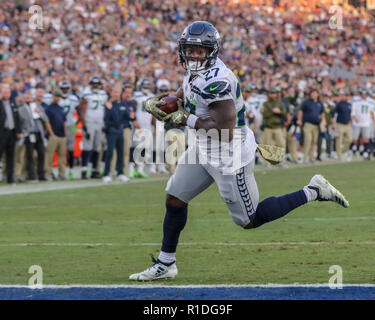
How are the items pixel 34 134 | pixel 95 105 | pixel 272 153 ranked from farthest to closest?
1. pixel 95 105
2. pixel 34 134
3. pixel 272 153

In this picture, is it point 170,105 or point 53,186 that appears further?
point 53,186

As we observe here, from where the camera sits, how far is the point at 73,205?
12594mm

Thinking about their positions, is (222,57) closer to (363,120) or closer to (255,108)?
(363,120)

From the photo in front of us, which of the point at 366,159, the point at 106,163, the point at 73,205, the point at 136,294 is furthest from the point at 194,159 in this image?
the point at 366,159

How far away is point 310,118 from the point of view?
2198 centimetres

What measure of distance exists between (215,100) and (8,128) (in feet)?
33.9

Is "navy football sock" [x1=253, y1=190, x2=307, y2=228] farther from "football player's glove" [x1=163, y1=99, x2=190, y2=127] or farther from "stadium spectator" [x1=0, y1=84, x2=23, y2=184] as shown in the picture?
"stadium spectator" [x1=0, y1=84, x2=23, y2=184]

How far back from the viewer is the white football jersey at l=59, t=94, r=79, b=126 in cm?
1803

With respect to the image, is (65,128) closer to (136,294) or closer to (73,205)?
(73,205)

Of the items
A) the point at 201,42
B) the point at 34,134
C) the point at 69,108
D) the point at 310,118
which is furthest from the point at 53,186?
the point at 201,42

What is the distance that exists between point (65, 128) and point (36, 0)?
1140 cm

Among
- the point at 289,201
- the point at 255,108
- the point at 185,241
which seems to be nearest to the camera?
the point at 289,201

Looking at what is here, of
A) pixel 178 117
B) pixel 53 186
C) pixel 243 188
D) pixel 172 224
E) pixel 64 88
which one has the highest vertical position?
pixel 64 88

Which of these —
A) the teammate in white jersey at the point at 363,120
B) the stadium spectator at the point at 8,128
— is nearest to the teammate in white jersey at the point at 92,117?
the stadium spectator at the point at 8,128
